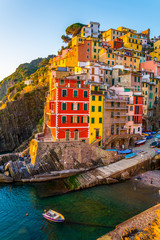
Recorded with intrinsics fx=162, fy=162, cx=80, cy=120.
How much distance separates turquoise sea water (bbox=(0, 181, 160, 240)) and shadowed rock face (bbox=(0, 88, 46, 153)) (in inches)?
1424

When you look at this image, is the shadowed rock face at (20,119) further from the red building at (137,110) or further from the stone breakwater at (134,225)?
the stone breakwater at (134,225)

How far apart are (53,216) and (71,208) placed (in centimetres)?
298

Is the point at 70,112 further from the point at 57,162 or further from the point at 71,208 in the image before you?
the point at 71,208

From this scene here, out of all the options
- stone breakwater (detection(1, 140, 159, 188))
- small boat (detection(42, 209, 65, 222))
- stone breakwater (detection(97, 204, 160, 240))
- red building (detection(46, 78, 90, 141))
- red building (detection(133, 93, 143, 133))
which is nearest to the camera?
stone breakwater (detection(97, 204, 160, 240))

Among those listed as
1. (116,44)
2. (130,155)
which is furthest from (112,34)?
(130,155)

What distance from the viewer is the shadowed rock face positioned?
62.0 m

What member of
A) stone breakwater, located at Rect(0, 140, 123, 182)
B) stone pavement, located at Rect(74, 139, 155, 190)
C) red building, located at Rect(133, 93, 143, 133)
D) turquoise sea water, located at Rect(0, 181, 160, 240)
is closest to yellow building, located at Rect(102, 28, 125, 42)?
red building, located at Rect(133, 93, 143, 133)

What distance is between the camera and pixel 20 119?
6425cm

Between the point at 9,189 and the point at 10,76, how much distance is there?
104 meters

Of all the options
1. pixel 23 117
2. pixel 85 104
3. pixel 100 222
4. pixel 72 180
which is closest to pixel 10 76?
pixel 23 117

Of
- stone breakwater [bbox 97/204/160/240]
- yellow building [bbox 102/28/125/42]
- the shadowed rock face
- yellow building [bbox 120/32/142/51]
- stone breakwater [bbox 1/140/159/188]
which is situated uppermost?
yellow building [bbox 102/28/125/42]

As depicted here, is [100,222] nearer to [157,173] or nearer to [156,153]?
[157,173]

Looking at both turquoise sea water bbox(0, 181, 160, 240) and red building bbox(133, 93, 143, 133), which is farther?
red building bbox(133, 93, 143, 133)

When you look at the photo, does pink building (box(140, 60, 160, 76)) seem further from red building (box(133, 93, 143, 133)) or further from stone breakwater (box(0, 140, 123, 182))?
stone breakwater (box(0, 140, 123, 182))
